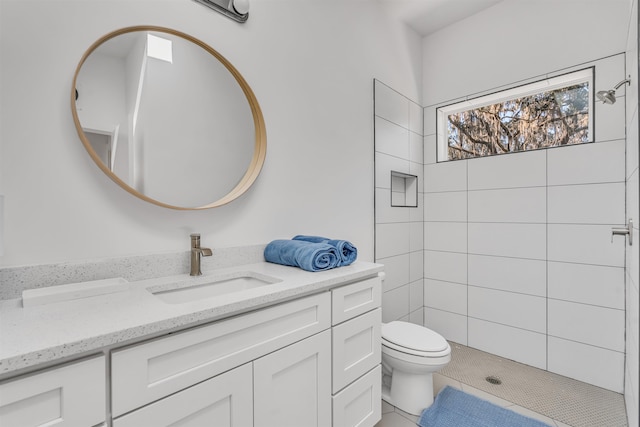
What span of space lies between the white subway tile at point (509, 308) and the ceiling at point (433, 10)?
221cm

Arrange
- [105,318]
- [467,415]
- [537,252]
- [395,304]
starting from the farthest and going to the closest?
1. [395,304]
2. [537,252]
3. [467,415]
4. [105,318]

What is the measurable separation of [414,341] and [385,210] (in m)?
0.97

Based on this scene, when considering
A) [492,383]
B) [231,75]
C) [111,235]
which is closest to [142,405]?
[111,235]

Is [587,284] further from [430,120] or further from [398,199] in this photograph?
[430,120]

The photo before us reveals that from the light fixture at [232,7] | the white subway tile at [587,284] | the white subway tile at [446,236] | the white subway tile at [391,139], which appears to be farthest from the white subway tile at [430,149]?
the light fixture at [232,7]

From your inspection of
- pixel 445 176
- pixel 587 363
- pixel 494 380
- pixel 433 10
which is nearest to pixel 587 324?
pixel 587 363

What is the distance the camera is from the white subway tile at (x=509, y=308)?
7.23 ft

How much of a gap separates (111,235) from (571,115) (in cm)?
284

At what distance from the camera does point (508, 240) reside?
2.34m

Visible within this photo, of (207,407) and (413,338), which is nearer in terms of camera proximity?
(207,407)

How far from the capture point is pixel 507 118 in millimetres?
2473

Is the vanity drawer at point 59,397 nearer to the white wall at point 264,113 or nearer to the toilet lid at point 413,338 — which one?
the white wall at point 264,113

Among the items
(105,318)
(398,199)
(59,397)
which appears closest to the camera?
(59,397)

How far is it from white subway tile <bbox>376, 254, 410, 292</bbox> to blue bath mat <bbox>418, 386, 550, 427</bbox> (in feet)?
2.54
